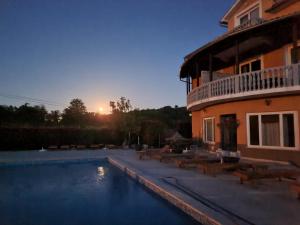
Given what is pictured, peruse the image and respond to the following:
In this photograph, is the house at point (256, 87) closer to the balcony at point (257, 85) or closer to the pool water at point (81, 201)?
the balcony at point (257, 85)

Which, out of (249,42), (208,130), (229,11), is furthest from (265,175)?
(229,11)

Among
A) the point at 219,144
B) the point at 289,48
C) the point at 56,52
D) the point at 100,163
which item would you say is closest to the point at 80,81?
the point at 56,52

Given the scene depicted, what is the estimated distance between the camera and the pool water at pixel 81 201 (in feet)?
23.0

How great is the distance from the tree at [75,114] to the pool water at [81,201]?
44214mm

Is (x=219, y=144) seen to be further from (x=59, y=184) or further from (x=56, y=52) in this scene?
(x=56, y=52)

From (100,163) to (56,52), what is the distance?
10026mm

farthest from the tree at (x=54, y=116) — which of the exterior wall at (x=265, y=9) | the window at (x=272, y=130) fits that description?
the window at (x=272, y=130)

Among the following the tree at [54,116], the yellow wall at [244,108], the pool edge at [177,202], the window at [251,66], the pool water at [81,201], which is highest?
the window at [251,66]

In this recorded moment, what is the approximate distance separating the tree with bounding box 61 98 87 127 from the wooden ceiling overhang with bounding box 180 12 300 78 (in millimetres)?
42665

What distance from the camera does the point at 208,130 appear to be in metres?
19.7

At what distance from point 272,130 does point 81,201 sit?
10.0 meters

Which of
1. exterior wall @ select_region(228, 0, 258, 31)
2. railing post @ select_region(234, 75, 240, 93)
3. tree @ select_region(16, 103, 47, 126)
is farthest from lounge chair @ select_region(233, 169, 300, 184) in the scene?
tree @ select_region(16, 103, 47, 126)

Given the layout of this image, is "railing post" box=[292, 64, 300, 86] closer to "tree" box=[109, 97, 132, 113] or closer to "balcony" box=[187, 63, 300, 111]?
"balcony" box=[187, 63, 300, 111]

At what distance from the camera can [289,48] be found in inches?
596
